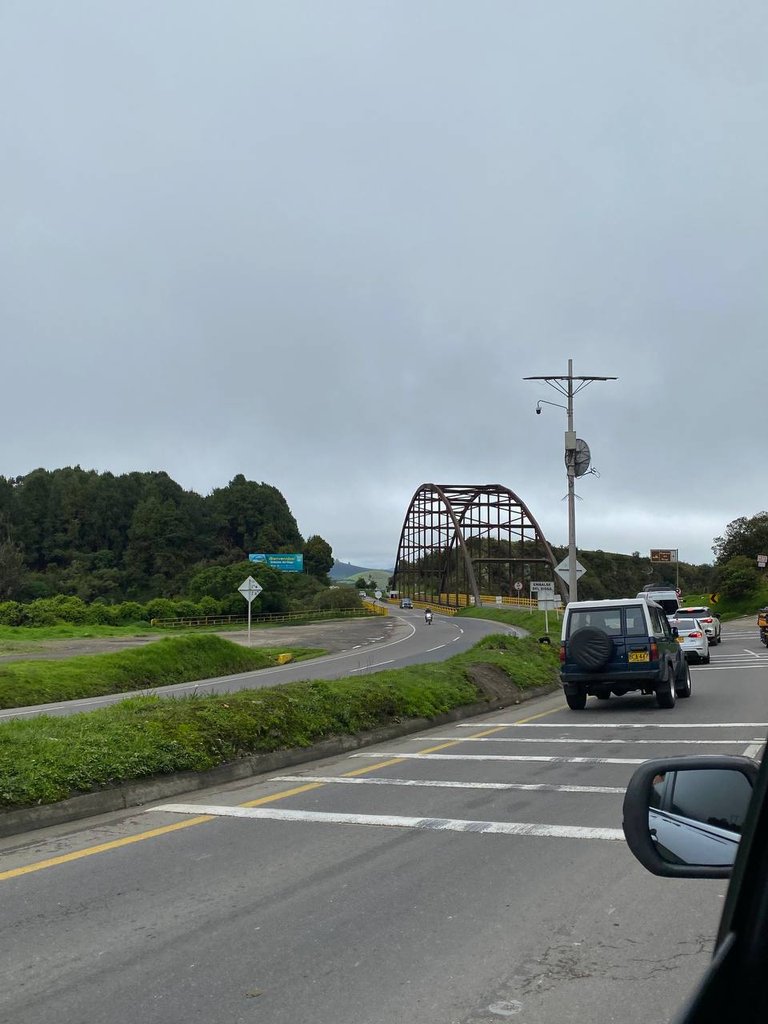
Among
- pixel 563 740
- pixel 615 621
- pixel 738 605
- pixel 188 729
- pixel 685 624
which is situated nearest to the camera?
pixel 188 729

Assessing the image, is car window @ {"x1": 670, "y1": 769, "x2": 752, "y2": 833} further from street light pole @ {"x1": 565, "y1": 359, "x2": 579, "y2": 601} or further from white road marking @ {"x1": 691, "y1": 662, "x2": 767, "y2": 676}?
street light pole @ {"x1": 565, "y1": 359, "x2": 579, "y2": 601}

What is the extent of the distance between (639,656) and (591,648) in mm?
881

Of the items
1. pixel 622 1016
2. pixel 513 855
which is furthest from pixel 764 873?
pixel 513 855

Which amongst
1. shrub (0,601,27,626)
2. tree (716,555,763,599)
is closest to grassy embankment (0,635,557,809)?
shrub (0,601,27,626)

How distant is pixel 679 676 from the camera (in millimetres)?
18297

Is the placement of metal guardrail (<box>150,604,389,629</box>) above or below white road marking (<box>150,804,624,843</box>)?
above

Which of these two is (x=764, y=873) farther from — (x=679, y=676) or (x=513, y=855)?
(x=679, y=676)

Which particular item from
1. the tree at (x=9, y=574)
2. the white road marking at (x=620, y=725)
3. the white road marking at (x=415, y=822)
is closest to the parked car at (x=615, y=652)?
the white road marking at (x=620, y=725)

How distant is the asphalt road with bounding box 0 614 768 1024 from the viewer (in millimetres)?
4301

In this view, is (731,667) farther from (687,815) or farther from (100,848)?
(687,815)

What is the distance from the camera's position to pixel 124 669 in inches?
1072

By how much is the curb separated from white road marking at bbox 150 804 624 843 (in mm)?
393

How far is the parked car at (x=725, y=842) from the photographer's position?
142 centimetres

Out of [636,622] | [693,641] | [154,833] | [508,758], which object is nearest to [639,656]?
[636,622]
